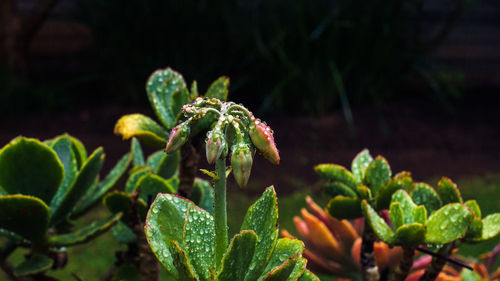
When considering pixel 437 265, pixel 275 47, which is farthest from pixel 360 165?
pixel 275 47

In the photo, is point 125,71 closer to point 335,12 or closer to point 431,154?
point 335,12

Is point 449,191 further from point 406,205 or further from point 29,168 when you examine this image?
point 29,168

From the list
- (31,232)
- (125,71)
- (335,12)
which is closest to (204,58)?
(125,71)

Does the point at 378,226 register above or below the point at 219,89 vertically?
below

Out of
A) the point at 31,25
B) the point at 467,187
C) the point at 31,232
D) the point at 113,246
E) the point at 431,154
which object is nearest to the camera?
the point at 31,232

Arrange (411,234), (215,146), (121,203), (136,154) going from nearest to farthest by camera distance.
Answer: (215,146) < (411,234) < (121,203) < (136,154)

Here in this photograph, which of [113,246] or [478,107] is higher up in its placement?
[478,107]
